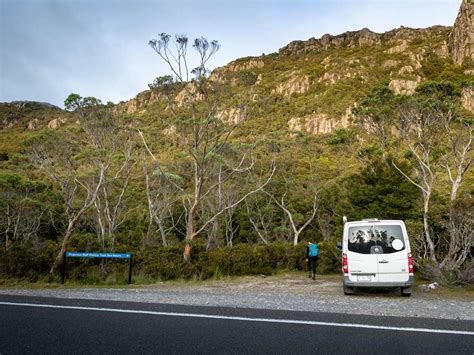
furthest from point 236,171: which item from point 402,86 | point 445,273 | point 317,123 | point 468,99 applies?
point 317,123

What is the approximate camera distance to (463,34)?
353 ft

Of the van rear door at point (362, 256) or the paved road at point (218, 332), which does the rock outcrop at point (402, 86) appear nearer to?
the van rear door at point (362, 256)

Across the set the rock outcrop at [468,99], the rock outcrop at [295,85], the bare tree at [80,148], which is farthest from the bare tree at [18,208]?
the rock outcrop at [295,85]

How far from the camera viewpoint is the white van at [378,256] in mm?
9055

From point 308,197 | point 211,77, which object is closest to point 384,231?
point 211,77

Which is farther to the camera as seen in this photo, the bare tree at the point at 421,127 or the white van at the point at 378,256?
the bare tree at the point at 421,127

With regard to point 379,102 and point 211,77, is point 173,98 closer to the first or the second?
point 211,77

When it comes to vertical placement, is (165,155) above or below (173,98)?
below

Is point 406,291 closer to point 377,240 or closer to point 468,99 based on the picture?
point 377,240

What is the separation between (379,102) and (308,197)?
1829cm

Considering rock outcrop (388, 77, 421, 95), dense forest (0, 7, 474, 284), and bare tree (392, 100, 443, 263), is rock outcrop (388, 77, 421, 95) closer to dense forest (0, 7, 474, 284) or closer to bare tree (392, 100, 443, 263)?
dense forest (0, 7, 474, 284)

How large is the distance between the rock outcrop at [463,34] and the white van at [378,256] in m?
109

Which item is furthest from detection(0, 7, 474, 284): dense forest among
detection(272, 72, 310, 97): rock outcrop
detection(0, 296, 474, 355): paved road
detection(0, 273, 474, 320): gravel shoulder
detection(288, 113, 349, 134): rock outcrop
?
detection(272, 72, 310, 97): rock outcrop

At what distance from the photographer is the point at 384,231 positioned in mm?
9305
